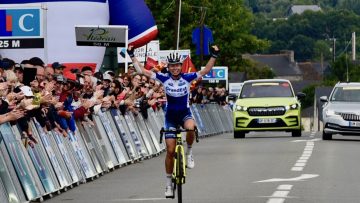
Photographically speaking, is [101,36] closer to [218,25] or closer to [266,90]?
[266,90]

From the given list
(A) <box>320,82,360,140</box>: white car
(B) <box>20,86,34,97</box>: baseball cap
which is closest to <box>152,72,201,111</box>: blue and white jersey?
(B) <box>20,86,34,97</box>: baseball cap

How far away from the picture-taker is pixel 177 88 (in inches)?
744

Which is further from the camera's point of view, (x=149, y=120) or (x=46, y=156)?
(x=149, y=120)

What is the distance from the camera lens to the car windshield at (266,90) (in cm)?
4188

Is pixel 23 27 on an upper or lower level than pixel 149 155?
upper

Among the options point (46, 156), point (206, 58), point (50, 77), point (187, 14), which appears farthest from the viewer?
point (187, 14)

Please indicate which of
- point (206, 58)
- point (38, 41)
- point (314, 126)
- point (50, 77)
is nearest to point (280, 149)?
point (38, 41)

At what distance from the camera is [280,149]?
31969mm

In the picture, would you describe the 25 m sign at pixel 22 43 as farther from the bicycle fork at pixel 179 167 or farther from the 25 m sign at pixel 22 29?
the bicycle fork at pixel 179 167

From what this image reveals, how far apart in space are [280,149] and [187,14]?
69985 millimetres

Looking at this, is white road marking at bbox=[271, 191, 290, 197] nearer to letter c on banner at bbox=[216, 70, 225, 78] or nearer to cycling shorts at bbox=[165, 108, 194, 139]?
cycling shorts at bbox=[165, 108, 194, 139]

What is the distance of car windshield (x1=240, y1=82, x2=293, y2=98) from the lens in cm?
4188

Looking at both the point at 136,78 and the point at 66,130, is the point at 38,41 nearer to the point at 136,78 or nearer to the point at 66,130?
the point at 66,130

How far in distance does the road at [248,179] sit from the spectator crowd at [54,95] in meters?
1.06
